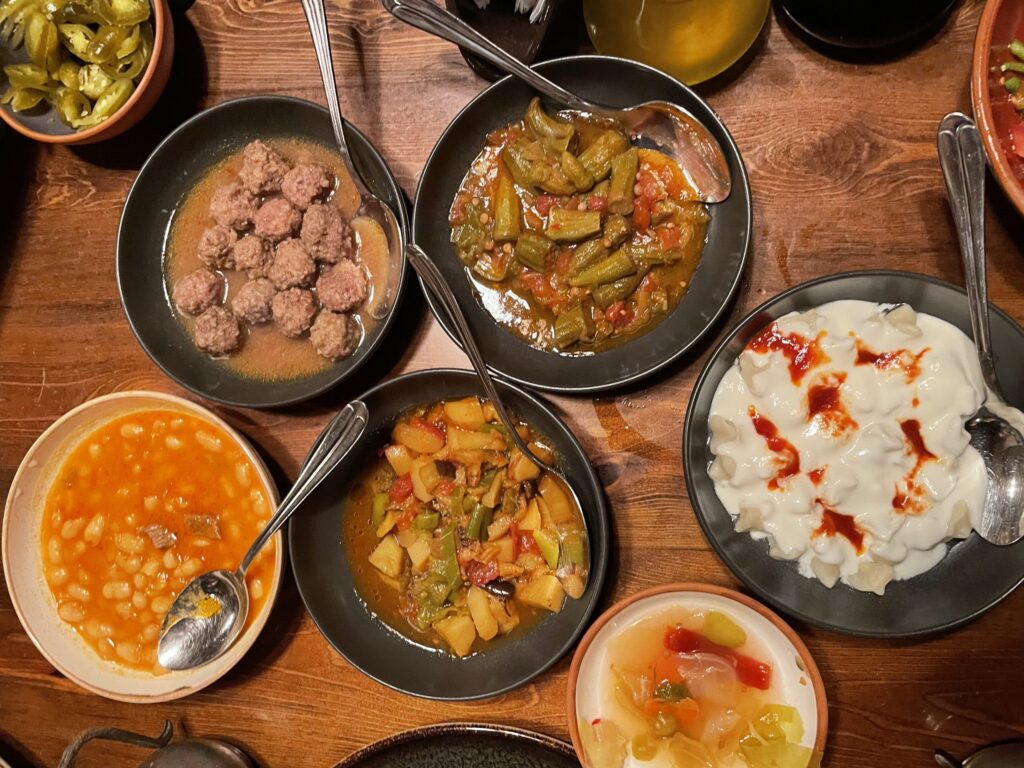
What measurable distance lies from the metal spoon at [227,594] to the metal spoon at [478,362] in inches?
14.4

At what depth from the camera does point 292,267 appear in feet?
8.11

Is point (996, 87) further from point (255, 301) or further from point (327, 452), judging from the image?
point (255, 301)

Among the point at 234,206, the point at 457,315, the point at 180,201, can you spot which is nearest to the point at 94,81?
the point at 180,201

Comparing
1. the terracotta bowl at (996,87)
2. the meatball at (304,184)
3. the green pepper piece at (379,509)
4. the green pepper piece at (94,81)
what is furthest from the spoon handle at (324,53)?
the terracotta bowl at (996,87)

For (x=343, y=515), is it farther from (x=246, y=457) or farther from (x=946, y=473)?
(x=946, y=473)

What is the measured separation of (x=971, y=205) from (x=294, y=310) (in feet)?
6.07

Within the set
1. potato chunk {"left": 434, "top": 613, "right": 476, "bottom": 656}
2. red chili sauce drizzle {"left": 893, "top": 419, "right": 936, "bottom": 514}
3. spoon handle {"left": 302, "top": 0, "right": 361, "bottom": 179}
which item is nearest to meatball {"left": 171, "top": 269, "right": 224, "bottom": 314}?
spoon handle {"left": 302, "top": 0, "right": 361, "bottom": 179}

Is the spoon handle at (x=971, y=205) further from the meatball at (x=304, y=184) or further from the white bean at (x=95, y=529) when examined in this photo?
the white bean at (x=95, y=529)

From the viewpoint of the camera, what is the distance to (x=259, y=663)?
8.53 feet

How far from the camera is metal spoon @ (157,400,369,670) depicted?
233 centimetres

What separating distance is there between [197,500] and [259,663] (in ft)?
1.81

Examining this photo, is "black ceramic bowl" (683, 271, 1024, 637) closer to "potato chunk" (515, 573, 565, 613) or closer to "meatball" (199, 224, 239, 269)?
"potato chunk" (515, 573, 565, 613)

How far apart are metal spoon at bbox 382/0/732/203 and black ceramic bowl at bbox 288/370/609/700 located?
798 mm

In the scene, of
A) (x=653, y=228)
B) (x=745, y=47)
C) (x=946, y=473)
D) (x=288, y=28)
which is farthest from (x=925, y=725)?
(x=288, y=28)
